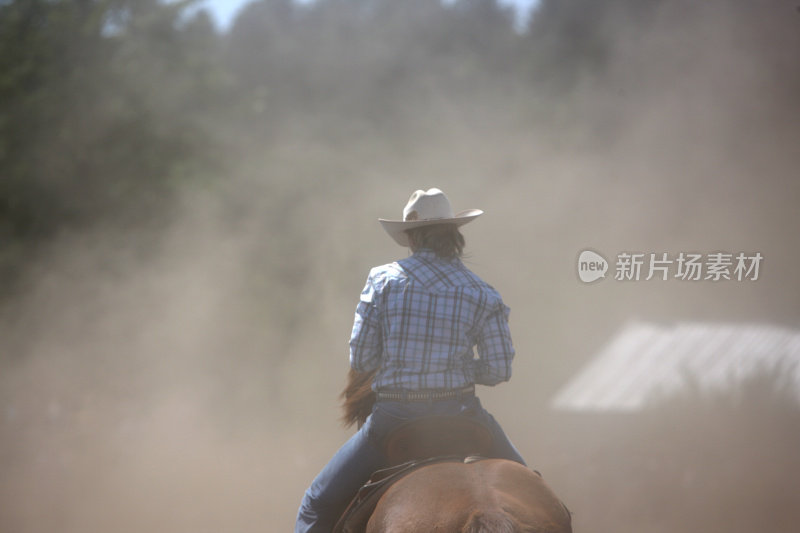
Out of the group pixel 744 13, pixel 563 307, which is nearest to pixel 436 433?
pixel 563 307

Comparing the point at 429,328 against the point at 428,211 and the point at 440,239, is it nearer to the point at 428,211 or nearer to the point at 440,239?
the point at 440,239

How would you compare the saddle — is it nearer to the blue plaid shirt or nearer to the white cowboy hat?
the blue plaid shirt

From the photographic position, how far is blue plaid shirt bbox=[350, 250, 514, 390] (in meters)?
2.57

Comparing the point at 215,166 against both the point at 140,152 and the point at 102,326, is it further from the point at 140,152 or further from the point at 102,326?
the point at 102,326

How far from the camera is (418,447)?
2.48 meters

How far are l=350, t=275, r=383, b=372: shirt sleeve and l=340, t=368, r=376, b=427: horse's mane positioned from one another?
11 cm

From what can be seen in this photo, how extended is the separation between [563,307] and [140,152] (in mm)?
5661

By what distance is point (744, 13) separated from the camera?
26.5ft

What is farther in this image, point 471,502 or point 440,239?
point 440,239

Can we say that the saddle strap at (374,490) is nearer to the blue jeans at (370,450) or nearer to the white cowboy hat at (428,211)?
the blue jeans at (370,450)

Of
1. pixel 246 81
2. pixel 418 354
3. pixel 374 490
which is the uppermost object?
pixel 246 81
